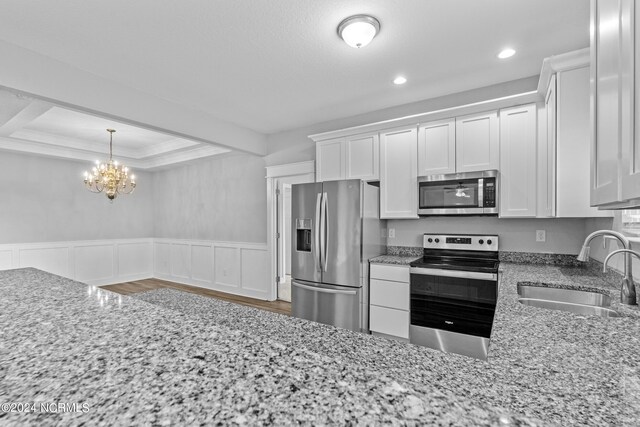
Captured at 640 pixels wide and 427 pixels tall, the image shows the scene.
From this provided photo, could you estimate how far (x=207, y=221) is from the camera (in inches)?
228

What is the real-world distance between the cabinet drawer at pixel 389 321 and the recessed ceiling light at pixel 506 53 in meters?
2.40

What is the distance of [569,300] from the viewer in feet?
6.04

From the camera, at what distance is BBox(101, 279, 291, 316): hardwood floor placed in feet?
14.5

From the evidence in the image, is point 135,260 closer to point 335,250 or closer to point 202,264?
point 202,264

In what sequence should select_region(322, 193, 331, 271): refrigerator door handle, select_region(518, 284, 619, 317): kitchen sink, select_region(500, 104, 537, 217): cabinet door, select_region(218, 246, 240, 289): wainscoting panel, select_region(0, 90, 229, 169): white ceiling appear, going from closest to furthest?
select_region(518, 284, 619, 317): kitchen sink → select_region(500, 104, 537, 217): cabinet door → select_region(322, 193, 331, 271): refrigerator door handle → select_region(0, 90, 229, 169): white ceiling → select_region(218, 246, 240, 289): wainscoting panel

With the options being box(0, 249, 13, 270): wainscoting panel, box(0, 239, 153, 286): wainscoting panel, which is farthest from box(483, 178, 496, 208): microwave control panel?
box(0, 249, 13, 270): wainscoting panel

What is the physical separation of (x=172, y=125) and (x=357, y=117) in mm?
2238

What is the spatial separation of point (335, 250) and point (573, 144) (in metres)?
2.12

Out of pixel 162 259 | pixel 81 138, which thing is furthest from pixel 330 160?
pixel 162 259

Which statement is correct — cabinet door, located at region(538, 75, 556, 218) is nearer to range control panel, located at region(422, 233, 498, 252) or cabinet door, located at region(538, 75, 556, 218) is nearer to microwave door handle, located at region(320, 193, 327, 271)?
range control panel, located at region(422, 233, 498, 252)

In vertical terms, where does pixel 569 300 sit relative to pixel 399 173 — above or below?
below

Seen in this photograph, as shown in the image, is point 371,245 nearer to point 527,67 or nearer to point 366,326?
point 366,326

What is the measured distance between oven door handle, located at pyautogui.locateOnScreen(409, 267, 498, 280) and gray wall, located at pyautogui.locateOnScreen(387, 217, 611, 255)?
2.38ft

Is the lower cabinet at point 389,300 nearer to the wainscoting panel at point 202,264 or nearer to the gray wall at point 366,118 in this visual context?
the gray wall at point 366,118
